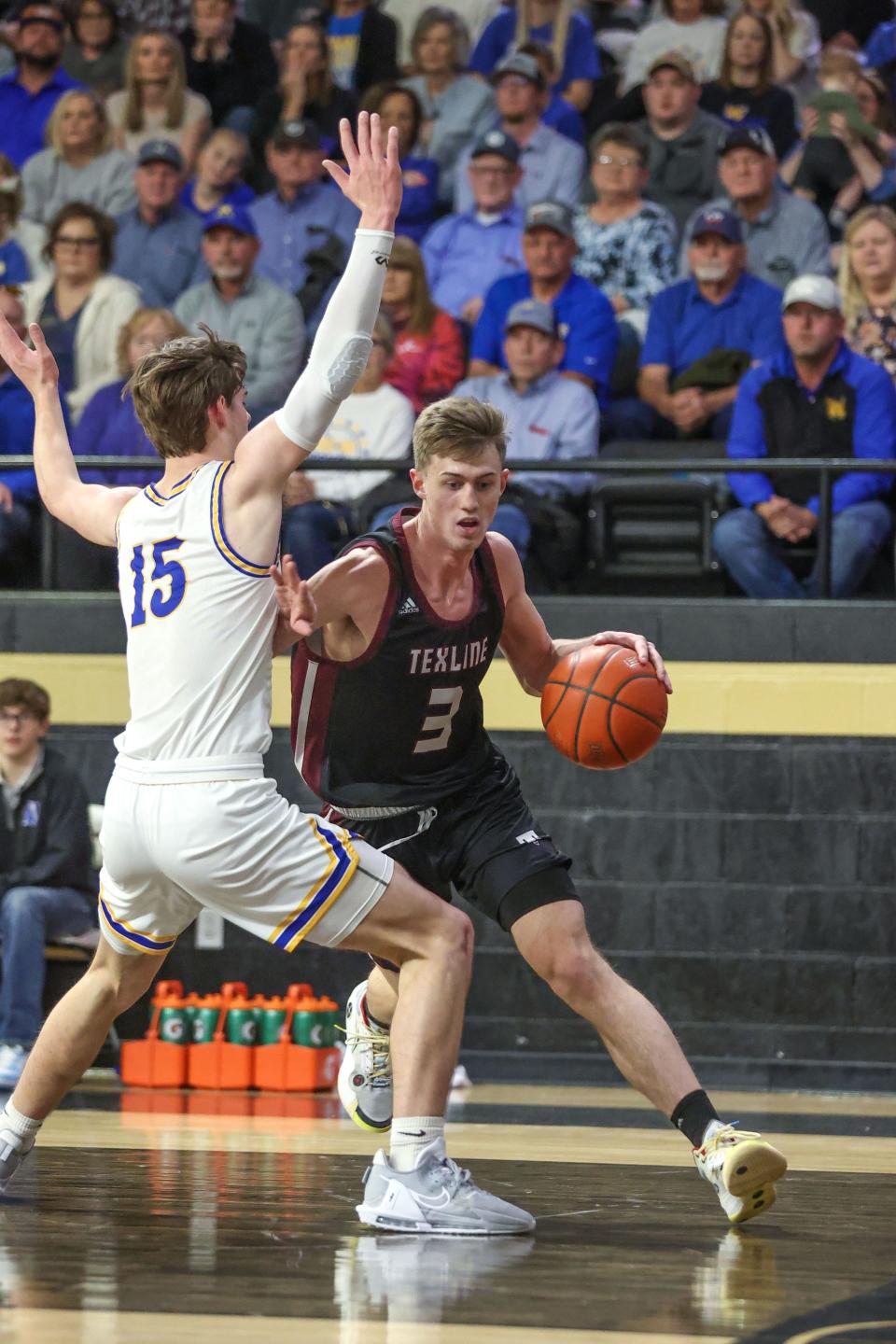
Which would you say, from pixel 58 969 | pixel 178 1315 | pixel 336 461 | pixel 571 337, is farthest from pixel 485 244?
pixel 178 1315

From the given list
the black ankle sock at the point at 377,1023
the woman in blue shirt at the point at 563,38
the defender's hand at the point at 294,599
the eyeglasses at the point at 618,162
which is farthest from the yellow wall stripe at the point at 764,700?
the defender's hand at the point at 294,599

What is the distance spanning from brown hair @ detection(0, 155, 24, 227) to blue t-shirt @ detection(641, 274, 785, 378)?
12.4 feet

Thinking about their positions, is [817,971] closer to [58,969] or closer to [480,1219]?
[58,969]

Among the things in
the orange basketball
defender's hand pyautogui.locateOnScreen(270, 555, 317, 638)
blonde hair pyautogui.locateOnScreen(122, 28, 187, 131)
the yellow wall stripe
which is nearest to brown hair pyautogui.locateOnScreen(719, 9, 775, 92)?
blonde hair pyautogui.locateOnScreen(122, 28, 187, 131)

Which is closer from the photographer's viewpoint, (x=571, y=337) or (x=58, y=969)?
(x=58, y=969)

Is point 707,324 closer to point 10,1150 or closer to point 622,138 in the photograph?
point 622,138

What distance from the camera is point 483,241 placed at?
10.2 metres

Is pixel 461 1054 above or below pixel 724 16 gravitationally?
below

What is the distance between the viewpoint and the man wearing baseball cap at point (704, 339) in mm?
9297

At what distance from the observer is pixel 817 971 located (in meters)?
8.48

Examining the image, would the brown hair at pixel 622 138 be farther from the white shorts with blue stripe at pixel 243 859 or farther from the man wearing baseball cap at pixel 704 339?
the white shorts with blue stripe at pixel 243 859

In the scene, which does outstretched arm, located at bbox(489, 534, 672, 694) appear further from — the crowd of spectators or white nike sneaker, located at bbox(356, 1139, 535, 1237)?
the crowd of spectators

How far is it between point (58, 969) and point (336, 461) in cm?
252

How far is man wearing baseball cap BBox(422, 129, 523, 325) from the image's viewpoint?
1014 centimetres
